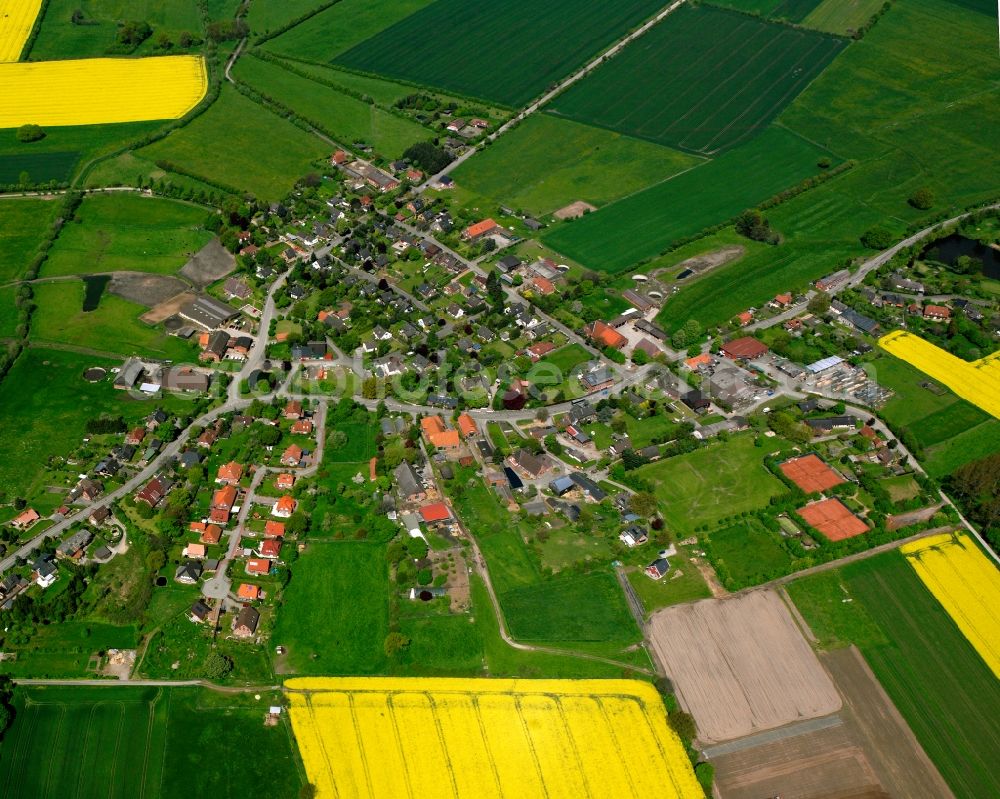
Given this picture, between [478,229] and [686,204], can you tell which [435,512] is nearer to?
[478,229]

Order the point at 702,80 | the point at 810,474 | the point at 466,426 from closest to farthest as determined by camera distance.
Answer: the point at 810,474 → the point at 466,426 → the point at 702,80

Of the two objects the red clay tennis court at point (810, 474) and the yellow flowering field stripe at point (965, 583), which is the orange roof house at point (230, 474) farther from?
the yellow flowering field stripe at point (965, 583)

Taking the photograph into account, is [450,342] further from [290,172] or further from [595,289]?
[290,172]

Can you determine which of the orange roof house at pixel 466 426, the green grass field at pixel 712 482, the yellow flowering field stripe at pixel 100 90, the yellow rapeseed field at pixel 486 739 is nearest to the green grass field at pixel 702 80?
the green grass field at pixel 712 482

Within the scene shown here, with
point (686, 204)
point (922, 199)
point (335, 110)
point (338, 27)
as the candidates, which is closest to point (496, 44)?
point (338, 27)

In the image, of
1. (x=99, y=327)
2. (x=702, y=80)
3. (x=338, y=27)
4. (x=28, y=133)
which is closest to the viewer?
(x=99, y=327)

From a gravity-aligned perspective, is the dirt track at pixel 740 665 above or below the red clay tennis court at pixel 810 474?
below
